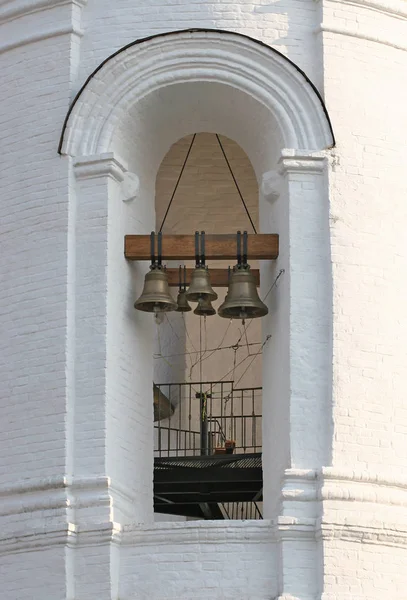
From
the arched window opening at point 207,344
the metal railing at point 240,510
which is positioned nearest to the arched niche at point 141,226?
the arched window opening at point 207,344

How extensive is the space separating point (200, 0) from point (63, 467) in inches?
163

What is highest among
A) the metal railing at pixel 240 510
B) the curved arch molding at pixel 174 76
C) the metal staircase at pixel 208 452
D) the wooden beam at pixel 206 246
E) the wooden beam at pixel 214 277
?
the curved arch molding at pixel 174 76

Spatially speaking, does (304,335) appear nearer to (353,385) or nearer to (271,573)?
(353,385)

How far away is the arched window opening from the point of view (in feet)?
63.6

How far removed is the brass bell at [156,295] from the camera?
50.7 ft

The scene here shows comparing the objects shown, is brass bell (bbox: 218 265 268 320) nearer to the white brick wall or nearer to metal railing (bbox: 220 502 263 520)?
the white brick wall

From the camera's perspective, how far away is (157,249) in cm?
1565

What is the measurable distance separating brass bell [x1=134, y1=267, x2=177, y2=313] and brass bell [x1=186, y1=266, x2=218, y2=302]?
0.18 meters

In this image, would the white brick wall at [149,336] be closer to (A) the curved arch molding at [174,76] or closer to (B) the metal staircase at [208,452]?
(A) the curved arch molding at [174,76]

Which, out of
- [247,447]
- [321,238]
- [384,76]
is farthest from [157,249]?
[247,447]

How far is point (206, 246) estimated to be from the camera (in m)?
15.6

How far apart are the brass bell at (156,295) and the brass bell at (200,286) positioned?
0.60 feet

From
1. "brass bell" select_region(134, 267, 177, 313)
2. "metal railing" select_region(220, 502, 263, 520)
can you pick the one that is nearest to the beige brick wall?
"metal railing" select_region(220, 502, 263, 520)

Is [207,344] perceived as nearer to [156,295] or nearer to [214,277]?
[214,277]
